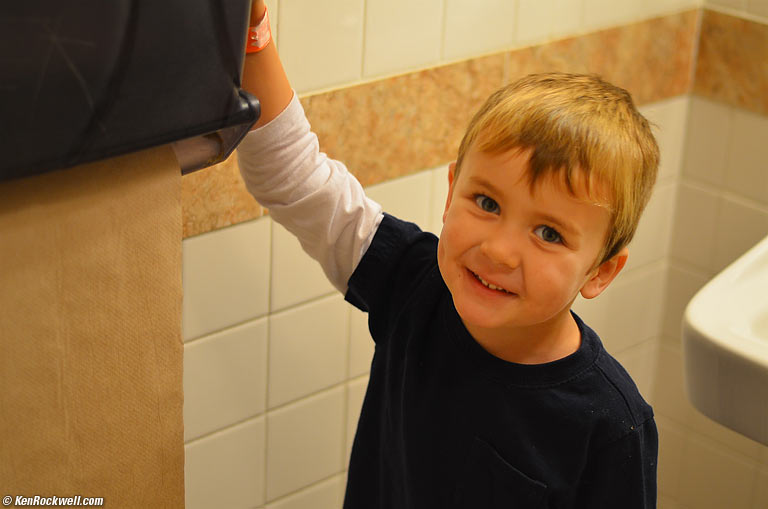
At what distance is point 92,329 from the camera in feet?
1.66

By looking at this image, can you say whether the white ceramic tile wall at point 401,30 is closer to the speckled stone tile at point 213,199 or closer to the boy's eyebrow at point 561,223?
the speckled stone tile at point 213,199

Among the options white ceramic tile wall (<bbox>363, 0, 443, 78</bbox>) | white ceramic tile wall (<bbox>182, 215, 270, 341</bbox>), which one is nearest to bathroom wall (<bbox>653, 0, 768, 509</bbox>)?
white ceramic tile wall (<bbox>363, 0, 443, 78</bbox>)

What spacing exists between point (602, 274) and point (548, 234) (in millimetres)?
103

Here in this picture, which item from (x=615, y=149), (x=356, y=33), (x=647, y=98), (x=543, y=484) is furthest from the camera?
(x=647, y=98)

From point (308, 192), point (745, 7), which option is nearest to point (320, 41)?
point (308, 192)

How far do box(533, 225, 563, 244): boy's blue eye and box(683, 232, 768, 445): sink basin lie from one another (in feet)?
0.99

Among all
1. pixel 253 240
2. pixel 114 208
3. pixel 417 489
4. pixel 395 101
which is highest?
pixel 114 208

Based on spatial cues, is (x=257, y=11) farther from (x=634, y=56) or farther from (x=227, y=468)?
(x=634, y=56)

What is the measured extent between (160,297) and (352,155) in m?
0.63

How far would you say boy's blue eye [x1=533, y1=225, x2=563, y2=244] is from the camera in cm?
77

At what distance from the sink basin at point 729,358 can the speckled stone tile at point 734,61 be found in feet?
1.58

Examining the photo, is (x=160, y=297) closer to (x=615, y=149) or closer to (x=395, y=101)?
(x=615, y=149)

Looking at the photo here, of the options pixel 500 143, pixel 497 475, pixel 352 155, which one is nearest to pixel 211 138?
pixel 500 143

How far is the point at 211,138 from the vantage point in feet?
1.77
